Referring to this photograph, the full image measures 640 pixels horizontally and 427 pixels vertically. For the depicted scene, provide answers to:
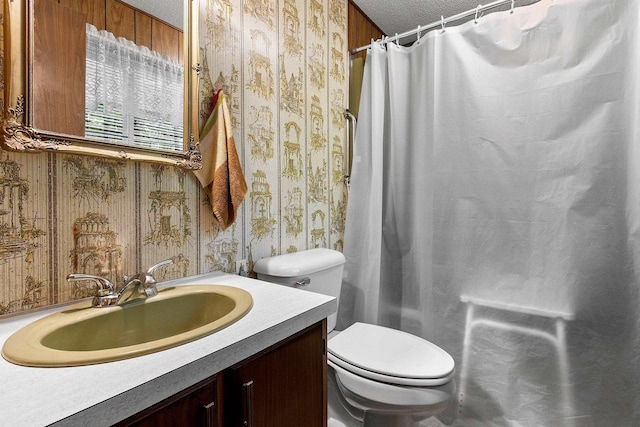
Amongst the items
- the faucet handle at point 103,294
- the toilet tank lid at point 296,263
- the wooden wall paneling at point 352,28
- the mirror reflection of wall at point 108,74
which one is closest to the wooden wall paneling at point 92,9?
the mirror reflection of wall at point 108,74

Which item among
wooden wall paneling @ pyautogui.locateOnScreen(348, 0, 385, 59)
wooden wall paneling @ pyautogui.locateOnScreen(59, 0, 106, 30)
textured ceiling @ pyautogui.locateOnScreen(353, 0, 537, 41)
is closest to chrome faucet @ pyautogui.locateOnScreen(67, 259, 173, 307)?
wooden wall paneling @ pyautogui.locateOnScreen(59, 0, 106, 30)

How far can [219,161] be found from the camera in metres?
1.15

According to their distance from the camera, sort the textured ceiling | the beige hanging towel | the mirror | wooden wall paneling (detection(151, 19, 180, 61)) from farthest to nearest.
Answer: the textured ceiling < the beige hanging towel < wooden wall paneling (detection(151, 19, 180, 61)) < the mirror

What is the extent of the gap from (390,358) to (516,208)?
85cm

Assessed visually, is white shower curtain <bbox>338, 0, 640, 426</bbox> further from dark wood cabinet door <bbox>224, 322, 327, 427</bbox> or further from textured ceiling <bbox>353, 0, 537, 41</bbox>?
dark wood cabinet door <bbox>224, 322, 327, 427</bbox>

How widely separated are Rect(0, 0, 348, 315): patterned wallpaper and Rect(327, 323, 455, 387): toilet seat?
502mm

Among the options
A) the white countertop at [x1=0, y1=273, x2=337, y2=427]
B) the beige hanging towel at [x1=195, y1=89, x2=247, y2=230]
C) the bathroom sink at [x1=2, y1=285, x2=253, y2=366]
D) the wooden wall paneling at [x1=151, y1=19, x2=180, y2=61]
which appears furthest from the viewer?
the beige hanging towel at [x1=195, y1=89, x2=247, y2=230]

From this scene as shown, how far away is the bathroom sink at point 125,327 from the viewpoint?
58cm

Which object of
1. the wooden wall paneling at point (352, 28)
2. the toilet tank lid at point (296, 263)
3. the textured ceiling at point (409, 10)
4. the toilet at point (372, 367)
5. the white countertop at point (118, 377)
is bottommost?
the toilet at point (372, 367)

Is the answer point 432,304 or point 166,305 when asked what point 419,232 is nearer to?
point 432,304

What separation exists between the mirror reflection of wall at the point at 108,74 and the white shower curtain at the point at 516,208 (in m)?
1.09

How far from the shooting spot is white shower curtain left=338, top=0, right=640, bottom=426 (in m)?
1.25

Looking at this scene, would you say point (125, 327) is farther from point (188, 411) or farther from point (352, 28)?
point (352, 28)

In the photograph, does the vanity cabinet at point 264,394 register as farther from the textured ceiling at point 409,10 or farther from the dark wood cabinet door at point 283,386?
the textured ceiling at point 409,10
